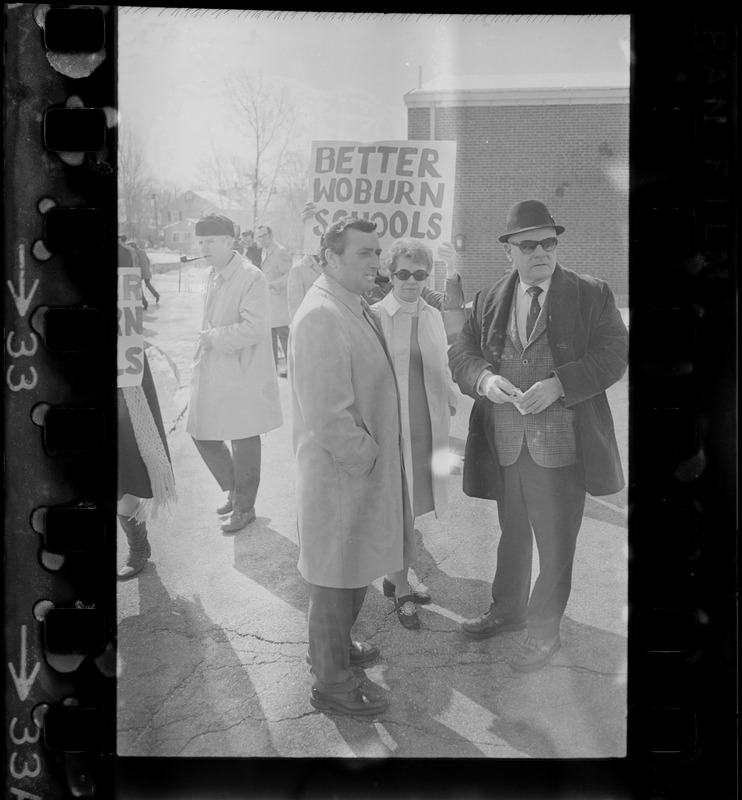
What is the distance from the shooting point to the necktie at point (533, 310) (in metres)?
2.12

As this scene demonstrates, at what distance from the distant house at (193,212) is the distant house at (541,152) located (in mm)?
490

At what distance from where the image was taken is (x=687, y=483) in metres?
2.11

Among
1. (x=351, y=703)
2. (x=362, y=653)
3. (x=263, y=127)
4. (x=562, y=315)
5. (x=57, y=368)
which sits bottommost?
(x=351, y=703)

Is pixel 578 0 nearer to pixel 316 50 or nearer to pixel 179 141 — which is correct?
pixel 316 50

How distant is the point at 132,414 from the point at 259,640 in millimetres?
665

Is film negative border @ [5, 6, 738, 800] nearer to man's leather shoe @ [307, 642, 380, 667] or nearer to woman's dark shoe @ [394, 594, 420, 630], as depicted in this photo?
man's leather shoe @ [307, 642, 380, 667]

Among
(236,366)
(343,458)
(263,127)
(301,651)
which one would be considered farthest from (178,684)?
(263,127)

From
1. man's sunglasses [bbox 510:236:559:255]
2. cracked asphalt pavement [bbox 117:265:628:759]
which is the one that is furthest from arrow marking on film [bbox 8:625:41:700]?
man's sunglasses [bbox 510:236:559:255]

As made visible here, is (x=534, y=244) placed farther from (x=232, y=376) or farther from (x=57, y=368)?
(x=57, y=368)

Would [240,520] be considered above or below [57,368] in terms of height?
below

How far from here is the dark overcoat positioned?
82.4 inches

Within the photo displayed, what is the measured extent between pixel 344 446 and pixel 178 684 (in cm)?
76

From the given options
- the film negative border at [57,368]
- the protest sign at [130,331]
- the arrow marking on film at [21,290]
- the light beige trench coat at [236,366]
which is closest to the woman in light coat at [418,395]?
the light beige trench coat at [236,366]

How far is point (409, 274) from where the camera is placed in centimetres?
209
